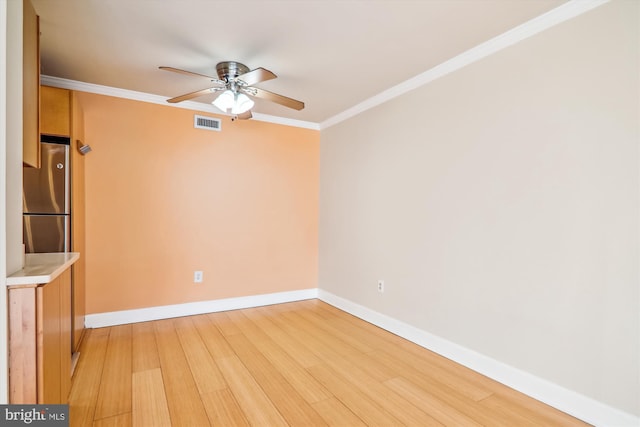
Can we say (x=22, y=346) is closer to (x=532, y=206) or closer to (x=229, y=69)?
(x=229, y=69)

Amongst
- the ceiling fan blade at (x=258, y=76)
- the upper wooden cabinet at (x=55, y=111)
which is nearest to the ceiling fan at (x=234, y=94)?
the ceiling fan blade at (x=258, y=76)

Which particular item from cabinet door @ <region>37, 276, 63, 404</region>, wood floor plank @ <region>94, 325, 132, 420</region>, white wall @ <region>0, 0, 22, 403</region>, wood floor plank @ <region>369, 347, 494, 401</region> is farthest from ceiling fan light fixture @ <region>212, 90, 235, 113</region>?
wood floor plank @ <region>369, 347, 494, 401</region>

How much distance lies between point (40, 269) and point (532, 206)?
2.74 metres

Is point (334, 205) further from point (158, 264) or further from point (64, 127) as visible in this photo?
point (64, 127)

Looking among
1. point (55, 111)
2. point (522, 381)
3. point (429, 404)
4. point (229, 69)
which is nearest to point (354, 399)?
point (429, 404)

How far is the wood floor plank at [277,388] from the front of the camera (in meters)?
1.80

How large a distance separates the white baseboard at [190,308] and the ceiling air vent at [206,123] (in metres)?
2.04

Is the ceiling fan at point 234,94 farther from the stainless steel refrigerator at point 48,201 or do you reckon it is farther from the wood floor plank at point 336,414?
the wood floor plank at point 336,414

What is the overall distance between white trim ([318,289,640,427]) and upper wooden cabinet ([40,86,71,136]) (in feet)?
11.0

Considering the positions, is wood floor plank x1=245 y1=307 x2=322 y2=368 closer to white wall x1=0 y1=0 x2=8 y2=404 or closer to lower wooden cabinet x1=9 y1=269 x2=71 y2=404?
lower wooden cabinet x1=9 y1=269 x2=71 y2=404

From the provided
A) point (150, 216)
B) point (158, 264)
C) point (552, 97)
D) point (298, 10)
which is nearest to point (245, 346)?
point (158, 264)

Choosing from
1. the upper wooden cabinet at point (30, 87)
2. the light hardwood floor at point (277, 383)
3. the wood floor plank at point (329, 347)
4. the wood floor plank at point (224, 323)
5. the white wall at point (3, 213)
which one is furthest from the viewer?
the wood floor plank at point (224, 323)

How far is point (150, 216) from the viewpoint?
10.9ft

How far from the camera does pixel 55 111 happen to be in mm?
2473
